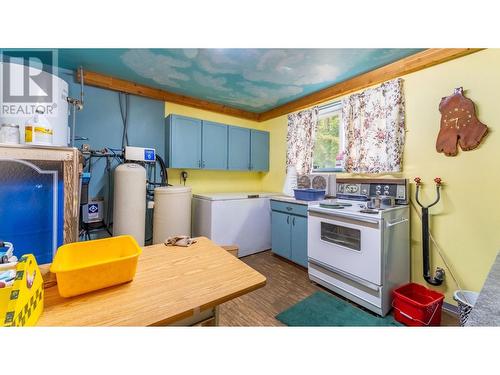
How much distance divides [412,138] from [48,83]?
342cm

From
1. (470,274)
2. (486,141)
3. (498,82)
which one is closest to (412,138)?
(486,141)

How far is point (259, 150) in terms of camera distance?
3.70m

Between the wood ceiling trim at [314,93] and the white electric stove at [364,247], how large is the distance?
44.3 inches

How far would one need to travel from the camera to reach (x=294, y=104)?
3.28 metres

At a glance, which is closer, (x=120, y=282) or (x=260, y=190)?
(x=120, y=282)

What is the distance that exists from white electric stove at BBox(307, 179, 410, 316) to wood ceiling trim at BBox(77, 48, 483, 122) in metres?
1.13

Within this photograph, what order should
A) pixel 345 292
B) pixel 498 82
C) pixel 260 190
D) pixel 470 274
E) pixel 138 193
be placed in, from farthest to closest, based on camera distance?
pixel 260 190, pixel 138 193, pixel 345 292, pixel 470 274, pixel 498 82

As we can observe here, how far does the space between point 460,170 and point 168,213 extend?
9.87 ft

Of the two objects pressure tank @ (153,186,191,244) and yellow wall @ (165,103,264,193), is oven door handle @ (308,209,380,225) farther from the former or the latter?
yellow wall @ (165,103,264,193)

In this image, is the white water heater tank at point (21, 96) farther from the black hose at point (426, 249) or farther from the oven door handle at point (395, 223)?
the black hose at point (426, 249)

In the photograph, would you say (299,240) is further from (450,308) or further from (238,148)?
(238,148)

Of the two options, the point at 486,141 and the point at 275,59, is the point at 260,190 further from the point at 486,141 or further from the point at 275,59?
the point at 486,141

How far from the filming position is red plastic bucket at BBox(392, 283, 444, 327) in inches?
62.6

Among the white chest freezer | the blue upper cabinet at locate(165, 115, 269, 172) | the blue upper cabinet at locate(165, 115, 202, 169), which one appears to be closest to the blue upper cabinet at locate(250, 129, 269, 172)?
the blue upper cabinet at locate(165, 115, 269, 172)
